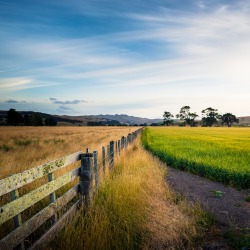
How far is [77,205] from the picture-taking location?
16.0 ft

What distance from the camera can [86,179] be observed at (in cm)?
524

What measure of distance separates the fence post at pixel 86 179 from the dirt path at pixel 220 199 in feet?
8.06

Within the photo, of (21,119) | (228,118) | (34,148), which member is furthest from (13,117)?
(228,118)

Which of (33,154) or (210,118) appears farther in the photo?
(210,118)

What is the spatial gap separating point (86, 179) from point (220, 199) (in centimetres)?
421

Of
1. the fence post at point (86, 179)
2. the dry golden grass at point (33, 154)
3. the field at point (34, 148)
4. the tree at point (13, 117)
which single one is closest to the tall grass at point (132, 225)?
the fence post at point (86, 179)

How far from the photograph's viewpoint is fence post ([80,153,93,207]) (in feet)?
17.1

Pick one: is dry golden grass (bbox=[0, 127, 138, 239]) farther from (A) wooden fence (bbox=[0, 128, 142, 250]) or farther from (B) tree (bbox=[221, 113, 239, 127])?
→ (B) tree (bbox=[221, 113, 239, 127])

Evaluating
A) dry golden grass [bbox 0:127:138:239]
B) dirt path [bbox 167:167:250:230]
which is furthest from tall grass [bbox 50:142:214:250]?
dry golden grass [bbox 0:127:138:239]

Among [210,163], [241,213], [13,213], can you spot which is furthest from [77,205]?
[210,163]

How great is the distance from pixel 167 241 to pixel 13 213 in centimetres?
249

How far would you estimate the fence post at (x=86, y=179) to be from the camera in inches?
205

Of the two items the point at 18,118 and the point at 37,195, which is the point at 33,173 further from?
the point at 18,118

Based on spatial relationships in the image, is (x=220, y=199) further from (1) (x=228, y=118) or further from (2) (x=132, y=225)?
(1) (x=228, y=118)
